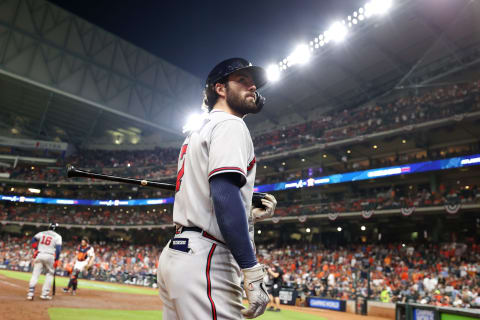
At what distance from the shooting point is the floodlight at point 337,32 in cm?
2850

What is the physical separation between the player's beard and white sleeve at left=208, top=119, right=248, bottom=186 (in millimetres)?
314

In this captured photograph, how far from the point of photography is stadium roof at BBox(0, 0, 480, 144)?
87.9 ft

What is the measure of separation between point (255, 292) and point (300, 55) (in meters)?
32.8

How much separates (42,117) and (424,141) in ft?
154

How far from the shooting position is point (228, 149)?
5.60ft

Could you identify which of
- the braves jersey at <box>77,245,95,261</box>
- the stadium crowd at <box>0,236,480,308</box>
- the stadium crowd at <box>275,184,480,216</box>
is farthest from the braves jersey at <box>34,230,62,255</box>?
the stadium crowd at <box>275,184,480,216</box>

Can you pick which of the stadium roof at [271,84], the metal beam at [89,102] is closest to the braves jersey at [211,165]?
the stadium roof at [271,84]

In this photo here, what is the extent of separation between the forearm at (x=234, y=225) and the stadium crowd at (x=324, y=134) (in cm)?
2568

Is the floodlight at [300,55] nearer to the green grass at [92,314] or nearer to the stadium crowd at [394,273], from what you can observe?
the stadium crowd at [394,273]

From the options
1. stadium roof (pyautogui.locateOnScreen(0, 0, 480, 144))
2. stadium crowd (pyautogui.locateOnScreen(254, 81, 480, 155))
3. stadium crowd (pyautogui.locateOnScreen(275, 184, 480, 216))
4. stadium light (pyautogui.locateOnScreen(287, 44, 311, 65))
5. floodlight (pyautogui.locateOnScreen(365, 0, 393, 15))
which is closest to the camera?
stadium crowd (pyautogui.locateOnScreen(275, 184, 480, 216))

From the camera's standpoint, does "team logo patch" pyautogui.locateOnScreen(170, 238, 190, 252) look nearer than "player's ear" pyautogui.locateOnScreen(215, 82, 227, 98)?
Yes

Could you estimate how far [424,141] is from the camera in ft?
86.2

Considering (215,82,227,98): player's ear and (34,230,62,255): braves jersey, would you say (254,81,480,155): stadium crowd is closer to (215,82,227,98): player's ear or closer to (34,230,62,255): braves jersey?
(34,230,62,255): braves jersey

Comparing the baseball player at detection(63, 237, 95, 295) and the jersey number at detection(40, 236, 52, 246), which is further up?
the jersey number at detection(40, 236, 52, 246)
